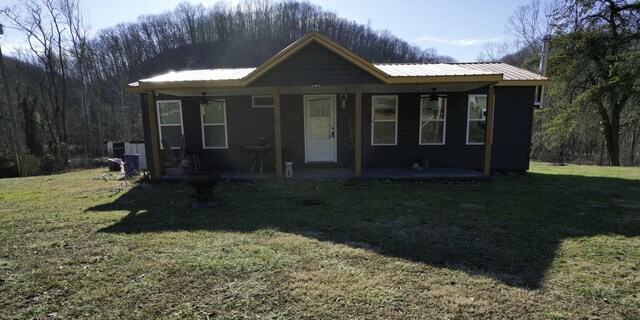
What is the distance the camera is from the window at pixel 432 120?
8.75 m

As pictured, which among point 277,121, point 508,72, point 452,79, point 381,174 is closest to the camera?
point 452,79

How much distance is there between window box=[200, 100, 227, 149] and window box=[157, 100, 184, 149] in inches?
26.3

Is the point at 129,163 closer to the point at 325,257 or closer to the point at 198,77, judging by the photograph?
the point at 198,77

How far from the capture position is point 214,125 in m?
8.88

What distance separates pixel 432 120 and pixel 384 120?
52.4 inches

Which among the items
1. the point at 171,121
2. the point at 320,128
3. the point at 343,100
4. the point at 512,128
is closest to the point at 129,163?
the point at 171,121

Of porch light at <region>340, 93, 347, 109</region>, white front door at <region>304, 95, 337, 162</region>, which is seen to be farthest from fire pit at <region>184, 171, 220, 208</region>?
porch light at <region>340, 93, 347, 109</region>

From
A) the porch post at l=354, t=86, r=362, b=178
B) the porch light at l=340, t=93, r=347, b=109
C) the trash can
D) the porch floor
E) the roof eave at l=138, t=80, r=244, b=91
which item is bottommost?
the porch floor

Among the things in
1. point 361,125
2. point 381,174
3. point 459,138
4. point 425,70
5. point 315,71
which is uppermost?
point 425,70

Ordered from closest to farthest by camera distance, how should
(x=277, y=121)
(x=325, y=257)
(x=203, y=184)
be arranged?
(x=325, y=257) → (x=203, y=184) → (x=277, y=121)

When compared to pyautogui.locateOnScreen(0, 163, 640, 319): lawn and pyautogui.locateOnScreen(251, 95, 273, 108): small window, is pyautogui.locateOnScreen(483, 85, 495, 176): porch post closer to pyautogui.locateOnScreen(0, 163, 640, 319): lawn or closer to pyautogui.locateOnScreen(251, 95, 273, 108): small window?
pyautogui.locateOnScreen(0, 163, 640, 319): lawn

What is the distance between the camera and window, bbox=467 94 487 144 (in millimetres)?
8672

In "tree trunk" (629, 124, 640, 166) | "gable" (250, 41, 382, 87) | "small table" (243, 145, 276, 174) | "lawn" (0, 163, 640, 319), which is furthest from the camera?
"tree trunk" (629, 124, 640, 166)

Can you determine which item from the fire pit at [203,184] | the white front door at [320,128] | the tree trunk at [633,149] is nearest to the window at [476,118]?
the white front door at [320,128]
